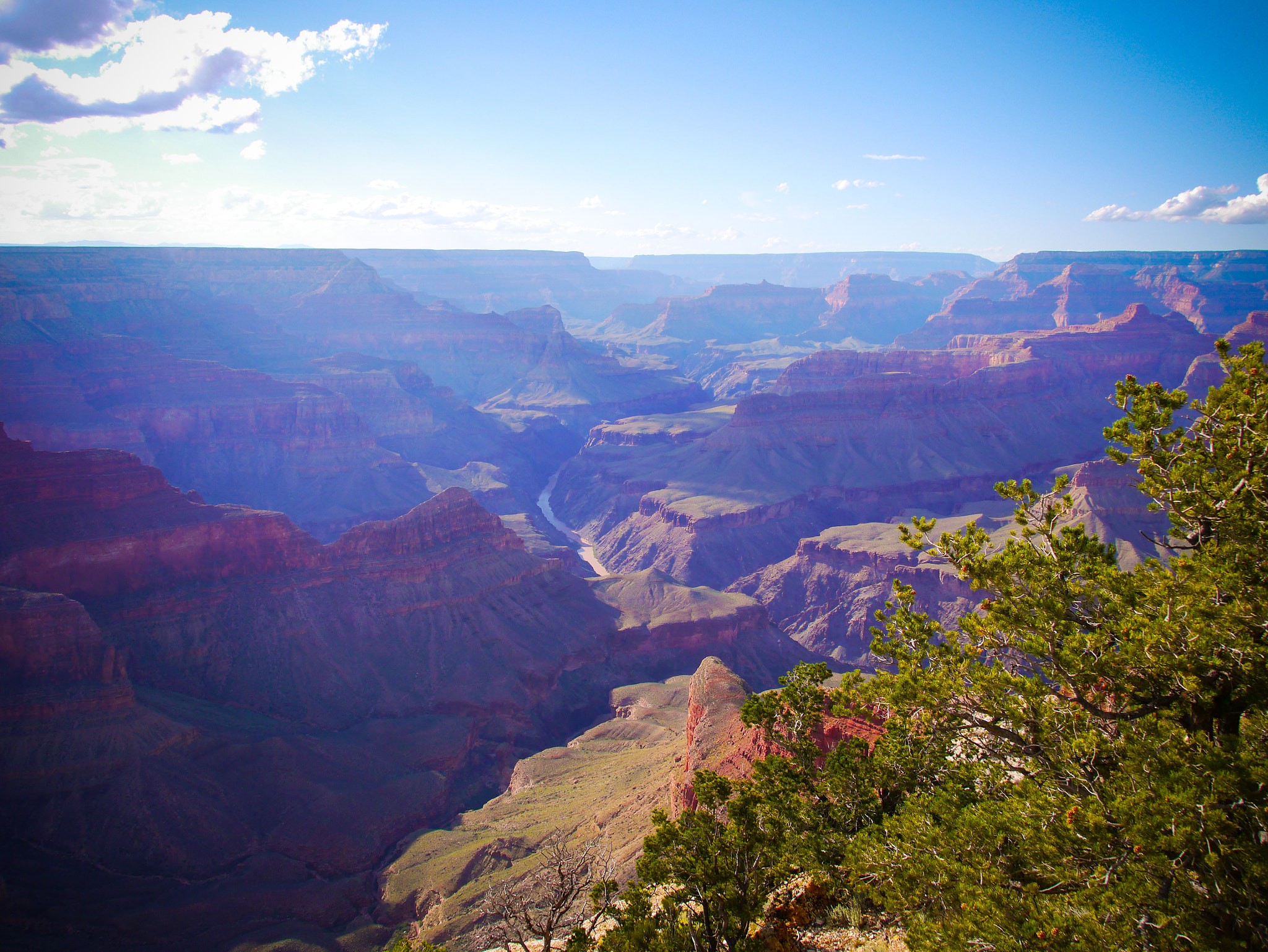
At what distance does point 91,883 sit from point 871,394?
12983 cm

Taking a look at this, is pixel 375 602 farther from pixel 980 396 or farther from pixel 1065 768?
pixel 980 396

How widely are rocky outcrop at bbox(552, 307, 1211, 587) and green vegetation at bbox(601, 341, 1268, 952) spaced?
281 feet

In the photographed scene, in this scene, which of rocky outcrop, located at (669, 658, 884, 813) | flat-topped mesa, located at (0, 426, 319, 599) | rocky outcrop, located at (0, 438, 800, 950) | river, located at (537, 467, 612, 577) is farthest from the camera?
river, located at (537, 467, 612, 577)

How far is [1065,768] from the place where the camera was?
593 inches

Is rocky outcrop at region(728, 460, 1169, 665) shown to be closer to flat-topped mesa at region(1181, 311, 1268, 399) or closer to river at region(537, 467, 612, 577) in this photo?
river at region(537, 467, 612, 577)

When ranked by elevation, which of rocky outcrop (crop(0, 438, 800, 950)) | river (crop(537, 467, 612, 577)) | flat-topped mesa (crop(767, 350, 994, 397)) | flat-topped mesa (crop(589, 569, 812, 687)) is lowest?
river (crop(537, 467, 612, 577))

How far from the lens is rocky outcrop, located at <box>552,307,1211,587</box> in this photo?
116 m

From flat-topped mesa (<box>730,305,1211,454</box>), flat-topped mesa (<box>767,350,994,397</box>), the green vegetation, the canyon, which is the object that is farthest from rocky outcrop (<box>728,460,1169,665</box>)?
flat-topped mesa (<box>767,350,994,397</box>)

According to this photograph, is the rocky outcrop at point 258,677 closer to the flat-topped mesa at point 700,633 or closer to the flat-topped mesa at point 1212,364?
the flat-topped mesa at point 700,633

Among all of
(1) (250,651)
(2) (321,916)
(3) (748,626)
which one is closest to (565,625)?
(3) (748,626)

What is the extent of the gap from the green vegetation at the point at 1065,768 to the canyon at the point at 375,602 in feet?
12.7

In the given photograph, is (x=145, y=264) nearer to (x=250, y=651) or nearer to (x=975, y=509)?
(x=250, y=651)

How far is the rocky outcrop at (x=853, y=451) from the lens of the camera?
116188mm

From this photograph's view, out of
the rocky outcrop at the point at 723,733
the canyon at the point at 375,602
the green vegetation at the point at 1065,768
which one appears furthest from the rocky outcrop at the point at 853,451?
the green vegetation at the point at 1065,768
